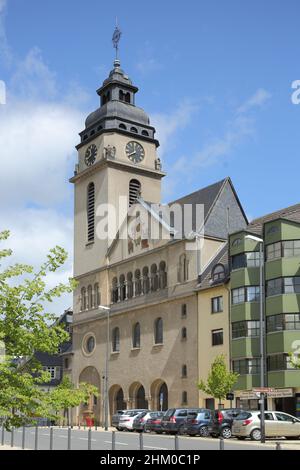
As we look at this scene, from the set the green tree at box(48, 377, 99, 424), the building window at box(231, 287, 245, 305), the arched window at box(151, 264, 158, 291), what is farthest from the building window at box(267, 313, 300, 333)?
the green tree at box(48, 377, 99, 424)

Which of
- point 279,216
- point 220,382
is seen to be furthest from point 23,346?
point 279,216

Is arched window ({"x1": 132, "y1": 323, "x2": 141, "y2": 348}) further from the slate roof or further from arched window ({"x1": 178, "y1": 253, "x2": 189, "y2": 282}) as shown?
the slate roof

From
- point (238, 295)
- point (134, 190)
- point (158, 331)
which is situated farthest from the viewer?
point (134, 190)

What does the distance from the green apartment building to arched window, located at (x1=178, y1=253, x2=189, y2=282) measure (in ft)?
21.7

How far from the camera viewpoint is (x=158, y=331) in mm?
63531

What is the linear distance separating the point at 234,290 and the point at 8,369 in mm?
37417

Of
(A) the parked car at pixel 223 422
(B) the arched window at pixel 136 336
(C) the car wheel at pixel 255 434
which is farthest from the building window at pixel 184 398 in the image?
(C) the car wheel at pixel 255 434

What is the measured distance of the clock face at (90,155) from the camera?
7694 cm

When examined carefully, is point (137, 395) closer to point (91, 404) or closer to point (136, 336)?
point (136, 336)

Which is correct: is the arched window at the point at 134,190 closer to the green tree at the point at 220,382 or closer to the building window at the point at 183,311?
the building window at the point at 183,311

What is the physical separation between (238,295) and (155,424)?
484 inches
